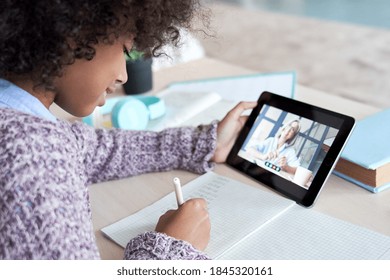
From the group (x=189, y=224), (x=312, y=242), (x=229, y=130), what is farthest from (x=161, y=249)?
(x=229, y=130)

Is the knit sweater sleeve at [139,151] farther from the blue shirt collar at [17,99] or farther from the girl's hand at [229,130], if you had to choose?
the blue shirt collar at [17,99]

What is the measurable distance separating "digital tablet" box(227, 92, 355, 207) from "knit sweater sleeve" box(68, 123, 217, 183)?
57 mm

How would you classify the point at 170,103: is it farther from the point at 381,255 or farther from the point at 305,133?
the point at 381,255

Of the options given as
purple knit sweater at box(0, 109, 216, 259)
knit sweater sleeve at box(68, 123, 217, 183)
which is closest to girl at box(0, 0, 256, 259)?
purple knit sweater at box(0, 109, 216, 259)

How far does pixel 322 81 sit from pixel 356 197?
1.93m

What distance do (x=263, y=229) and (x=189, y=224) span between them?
0.34 ft

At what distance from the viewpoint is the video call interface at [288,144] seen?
73 cm

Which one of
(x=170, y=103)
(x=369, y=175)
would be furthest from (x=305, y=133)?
(x=170, y=103)

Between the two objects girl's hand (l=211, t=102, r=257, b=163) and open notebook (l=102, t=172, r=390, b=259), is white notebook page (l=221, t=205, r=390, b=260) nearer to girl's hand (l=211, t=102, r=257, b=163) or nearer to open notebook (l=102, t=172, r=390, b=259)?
open notebook (l=102, t=172, r=390, b=259)

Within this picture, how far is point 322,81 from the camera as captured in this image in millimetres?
2568

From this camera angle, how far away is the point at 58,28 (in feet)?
1.81

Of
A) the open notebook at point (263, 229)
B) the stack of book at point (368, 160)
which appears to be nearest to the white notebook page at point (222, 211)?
the open notebook at point (263, 229)

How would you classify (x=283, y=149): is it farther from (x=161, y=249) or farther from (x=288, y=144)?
(x=161, y=249)

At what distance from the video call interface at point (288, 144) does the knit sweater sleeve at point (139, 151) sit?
0.24 feet
